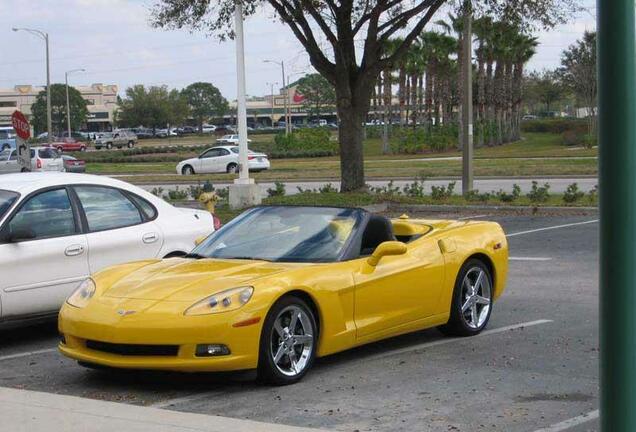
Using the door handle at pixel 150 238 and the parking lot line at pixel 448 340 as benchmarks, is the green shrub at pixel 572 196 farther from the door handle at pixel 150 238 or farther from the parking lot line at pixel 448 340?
the door handle at pixel 150 238

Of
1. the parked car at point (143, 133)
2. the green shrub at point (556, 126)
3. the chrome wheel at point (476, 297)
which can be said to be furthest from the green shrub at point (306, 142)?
the chrome wheel at point (476, 297)

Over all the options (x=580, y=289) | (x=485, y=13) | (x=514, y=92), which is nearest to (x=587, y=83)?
(x=514, y=92)

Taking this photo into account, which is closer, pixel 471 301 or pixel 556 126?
pixel 471 301

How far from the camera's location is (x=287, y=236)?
8312 mm

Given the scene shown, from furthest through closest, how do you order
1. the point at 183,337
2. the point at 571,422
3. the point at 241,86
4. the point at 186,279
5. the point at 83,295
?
the point at 241,86
the point at 83,295
the point at 186,279
the point at 183,337
the point at 571,422

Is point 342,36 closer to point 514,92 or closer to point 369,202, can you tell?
point 369,202

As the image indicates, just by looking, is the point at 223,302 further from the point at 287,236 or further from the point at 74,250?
the point at 74,250

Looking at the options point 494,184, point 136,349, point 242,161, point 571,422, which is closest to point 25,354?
point 136,349

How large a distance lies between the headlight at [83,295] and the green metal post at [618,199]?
5.37m

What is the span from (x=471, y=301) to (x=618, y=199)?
6.29m

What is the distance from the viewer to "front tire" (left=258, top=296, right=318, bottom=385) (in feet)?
23.4

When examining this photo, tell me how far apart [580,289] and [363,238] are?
156 inches

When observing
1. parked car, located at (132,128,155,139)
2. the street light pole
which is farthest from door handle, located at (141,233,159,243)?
parked car, located at (132,128,155,139)

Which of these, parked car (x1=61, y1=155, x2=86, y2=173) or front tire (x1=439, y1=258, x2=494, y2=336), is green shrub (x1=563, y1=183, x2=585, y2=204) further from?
parked car (x1=61, y1=155, x2=86, y2=173)
